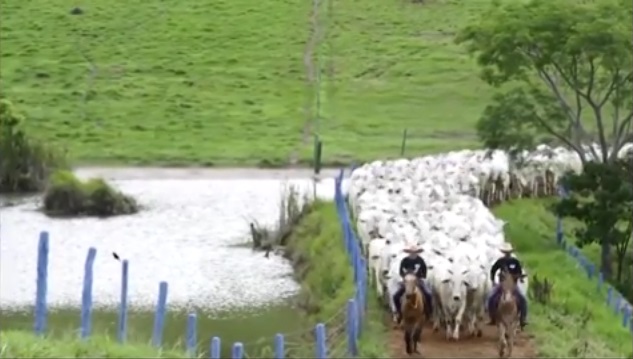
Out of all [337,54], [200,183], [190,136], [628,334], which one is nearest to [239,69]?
[337,54]

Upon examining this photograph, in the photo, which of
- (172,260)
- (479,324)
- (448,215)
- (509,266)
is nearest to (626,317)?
(479,324)

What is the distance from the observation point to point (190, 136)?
166ft

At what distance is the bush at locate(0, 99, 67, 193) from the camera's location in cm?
4016

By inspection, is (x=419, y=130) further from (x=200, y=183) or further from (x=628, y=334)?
(x=628, y=334)

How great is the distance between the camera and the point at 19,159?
40750 millimetres

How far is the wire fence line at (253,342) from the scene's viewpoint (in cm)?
1784

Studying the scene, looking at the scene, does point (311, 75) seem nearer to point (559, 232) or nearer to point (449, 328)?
point (559, 232)

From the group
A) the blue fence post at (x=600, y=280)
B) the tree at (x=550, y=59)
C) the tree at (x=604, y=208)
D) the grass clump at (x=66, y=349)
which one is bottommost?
the grass clump at (x=66, y=349)

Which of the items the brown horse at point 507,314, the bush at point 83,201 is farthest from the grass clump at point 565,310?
the bush at point 83,201

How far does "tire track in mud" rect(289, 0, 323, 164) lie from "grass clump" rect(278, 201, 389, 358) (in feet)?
51.1

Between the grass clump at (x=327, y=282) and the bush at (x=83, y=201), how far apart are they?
6.54 meters

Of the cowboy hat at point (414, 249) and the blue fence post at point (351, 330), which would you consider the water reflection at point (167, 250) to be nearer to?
the cowboy hat at point (414, 249)

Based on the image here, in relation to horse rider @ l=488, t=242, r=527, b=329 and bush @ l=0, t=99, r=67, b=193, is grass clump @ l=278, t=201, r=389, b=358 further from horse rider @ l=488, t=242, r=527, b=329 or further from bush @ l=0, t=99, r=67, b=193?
bush @ l=0, t=99, r=67, b=193

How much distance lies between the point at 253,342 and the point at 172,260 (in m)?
7.53
